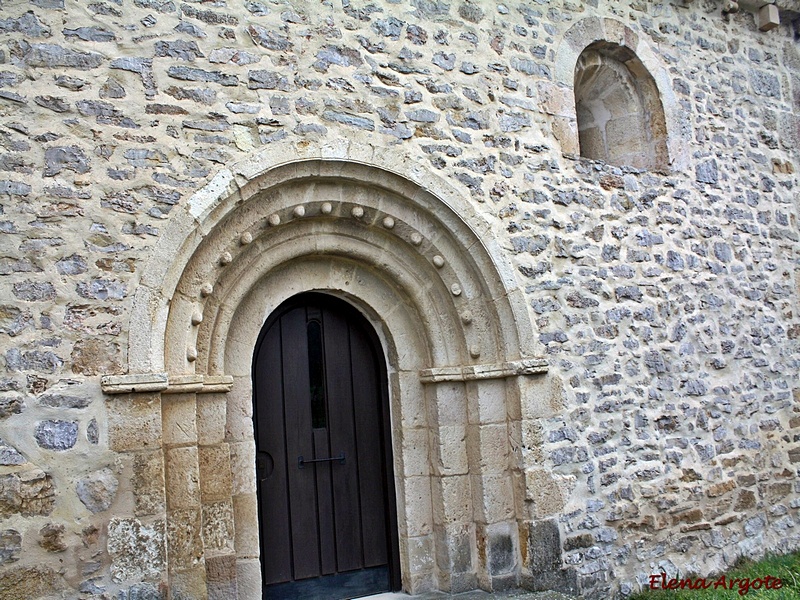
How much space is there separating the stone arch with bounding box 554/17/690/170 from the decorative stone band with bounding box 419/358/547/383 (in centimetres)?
187

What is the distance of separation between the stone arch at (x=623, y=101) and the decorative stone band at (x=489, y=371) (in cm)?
187

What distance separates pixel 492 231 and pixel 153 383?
2254mm

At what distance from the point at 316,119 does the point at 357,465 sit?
7.05 ft

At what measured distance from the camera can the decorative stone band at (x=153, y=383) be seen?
346 cm

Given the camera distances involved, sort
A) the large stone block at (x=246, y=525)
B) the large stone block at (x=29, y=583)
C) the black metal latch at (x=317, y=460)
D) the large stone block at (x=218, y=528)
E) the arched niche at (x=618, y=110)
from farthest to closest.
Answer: the arched niche at (x=618, y=110)
the black metal latch at (x=317, y=460)
the large stone block at (x=246, y=525)
the large stone block at (x=218, y=528)
the large stone block at (x=29, y=583)

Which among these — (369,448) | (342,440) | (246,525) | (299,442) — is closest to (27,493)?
(246,525)

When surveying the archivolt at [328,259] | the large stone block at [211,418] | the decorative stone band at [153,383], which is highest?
the archivolt at [328,259]

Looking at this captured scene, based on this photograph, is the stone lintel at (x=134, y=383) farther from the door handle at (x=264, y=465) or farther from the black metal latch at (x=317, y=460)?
the black metal latch at (x=317, y=460)

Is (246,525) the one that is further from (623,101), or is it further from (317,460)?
(623,101)

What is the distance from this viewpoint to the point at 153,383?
3527 millimetres

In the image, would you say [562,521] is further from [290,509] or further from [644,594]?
[290,509]

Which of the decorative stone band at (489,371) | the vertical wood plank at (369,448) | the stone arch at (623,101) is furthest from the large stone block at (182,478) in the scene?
the stone arch at (623,101)

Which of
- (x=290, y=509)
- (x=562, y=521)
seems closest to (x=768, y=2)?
(x=562, y=521)
